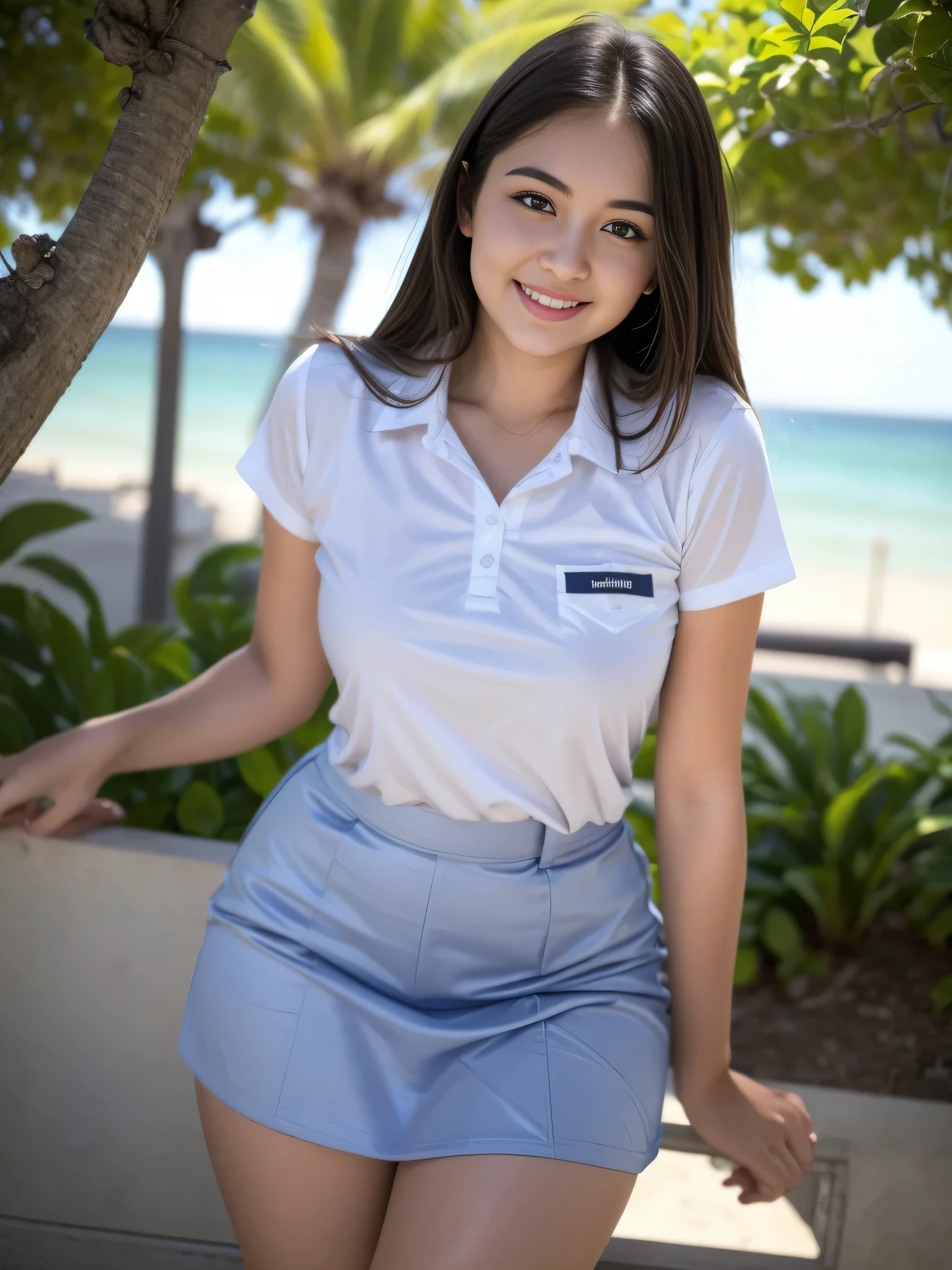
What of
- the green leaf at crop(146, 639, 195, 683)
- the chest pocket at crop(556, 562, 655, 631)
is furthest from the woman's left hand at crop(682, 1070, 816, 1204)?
the green leaf at crop(146, 639, 195, 683)

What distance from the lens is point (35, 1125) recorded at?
1.97 m

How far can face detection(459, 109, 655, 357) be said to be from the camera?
1.46 m

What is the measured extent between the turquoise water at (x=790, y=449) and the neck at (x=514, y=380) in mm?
24721

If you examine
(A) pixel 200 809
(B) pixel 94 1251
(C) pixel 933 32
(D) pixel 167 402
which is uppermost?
(D) pixel 167 402

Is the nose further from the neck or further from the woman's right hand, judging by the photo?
the woman's right hand

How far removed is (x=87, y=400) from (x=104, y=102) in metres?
35.1

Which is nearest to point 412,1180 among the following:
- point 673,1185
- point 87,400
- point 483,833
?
point 483,833

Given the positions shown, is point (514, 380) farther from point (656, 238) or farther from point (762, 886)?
point (762, 886)

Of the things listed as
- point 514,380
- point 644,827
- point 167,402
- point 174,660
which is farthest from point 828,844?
point 167,402

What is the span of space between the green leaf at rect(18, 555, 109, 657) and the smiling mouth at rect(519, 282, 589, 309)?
1809mm

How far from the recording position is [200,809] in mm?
2387

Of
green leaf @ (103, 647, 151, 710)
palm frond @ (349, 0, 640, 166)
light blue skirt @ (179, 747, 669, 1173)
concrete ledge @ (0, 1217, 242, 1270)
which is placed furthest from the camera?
palm frond @ (349, 0, 640, 166)

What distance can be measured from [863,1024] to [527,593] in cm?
A: 206

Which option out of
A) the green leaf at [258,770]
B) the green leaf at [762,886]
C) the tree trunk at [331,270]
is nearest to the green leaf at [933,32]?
the green leaf at [258,770]
